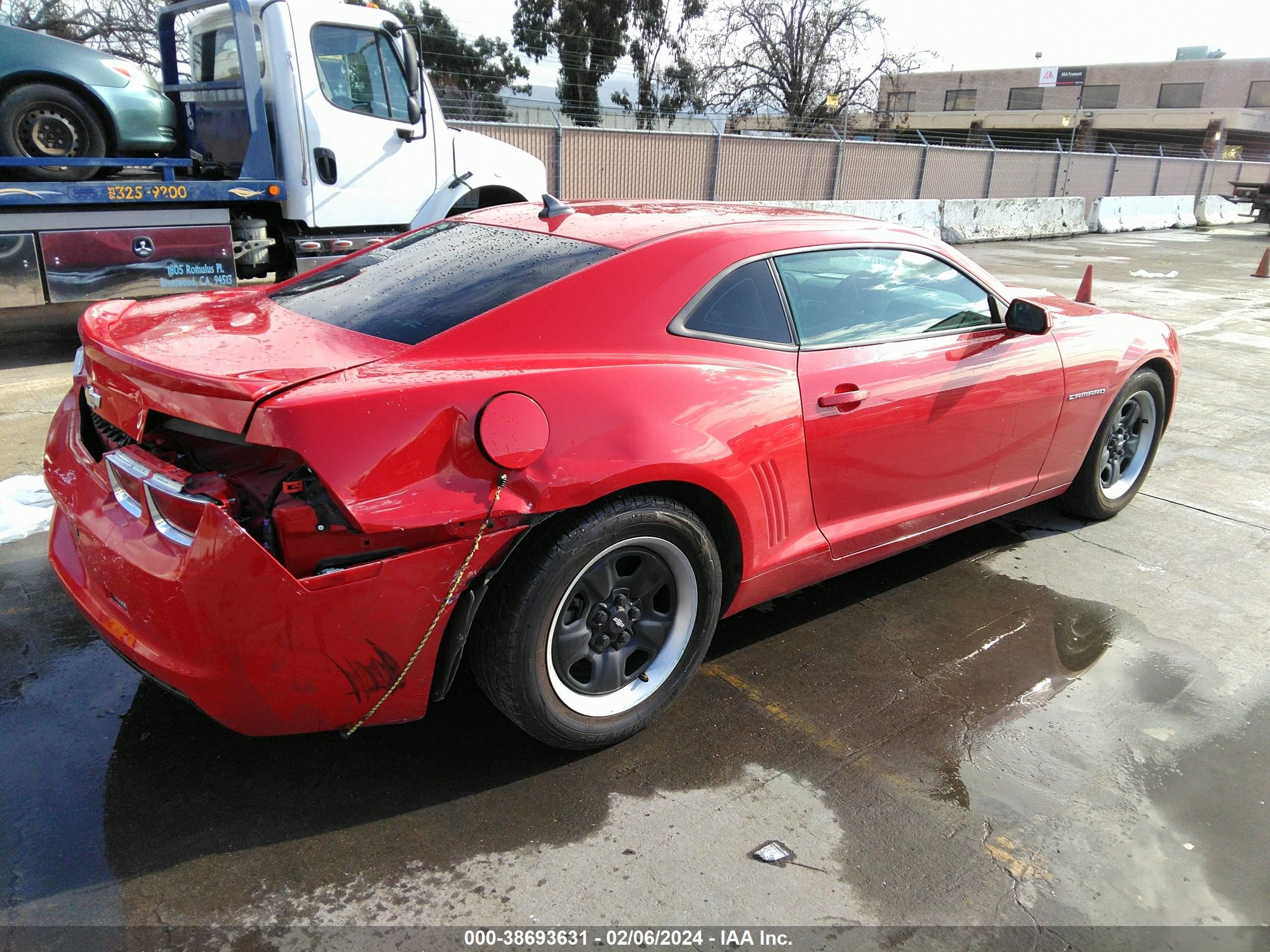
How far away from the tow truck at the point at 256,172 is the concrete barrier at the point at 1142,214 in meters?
21.4

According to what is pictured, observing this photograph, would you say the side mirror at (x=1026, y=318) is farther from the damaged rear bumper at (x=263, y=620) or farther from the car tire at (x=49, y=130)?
the car tire at (x=49, y=130)

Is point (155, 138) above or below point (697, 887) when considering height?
above

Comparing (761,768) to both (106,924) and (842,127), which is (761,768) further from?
(842,127)

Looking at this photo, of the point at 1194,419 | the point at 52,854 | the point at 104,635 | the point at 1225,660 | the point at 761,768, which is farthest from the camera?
the point at 1194,419

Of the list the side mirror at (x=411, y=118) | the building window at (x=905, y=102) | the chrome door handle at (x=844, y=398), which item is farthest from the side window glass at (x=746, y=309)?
the building window at (x=905, y=102)

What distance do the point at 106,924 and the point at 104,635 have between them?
73cm

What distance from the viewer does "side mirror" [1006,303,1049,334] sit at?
3787 millimetres

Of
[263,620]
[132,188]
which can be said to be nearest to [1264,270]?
[132,188]

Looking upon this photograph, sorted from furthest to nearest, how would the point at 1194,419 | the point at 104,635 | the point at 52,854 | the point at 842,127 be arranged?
the point at 842,127 < the point at 1194,419 < the point at 104,635 < the point at 52,854

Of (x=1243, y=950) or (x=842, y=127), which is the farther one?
(x=842, y=127)

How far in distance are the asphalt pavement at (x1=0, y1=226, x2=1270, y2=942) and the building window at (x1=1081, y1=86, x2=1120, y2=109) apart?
69542 millimetres

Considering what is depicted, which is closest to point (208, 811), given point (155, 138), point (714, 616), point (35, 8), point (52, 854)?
point (52, 854)

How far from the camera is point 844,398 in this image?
3213 mm

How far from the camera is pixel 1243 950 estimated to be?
7.39 ft
